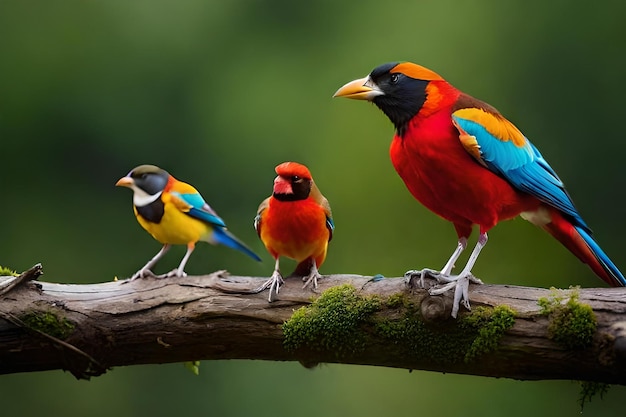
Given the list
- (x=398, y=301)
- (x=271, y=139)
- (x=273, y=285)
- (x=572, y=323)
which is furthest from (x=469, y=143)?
(x=271, y=139)

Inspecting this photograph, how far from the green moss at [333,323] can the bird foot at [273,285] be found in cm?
12

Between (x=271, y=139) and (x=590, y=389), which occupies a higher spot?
(x=271, y=139)

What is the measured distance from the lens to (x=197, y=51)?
21.4ft

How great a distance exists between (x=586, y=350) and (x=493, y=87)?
141 inches

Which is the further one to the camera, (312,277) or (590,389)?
(312,277)

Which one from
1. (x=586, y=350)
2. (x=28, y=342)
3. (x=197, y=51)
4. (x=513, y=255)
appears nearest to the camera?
(x=586, y=350)

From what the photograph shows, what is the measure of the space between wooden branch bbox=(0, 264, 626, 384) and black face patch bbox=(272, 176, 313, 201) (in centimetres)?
31

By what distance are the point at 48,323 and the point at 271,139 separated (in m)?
3.43

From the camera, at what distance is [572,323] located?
2.62 metres

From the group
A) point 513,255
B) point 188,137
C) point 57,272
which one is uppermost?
point 188,137

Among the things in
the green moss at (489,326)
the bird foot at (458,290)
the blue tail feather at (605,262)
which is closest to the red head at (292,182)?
the bird foot at (458,290)

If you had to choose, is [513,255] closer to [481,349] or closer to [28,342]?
[481,349]

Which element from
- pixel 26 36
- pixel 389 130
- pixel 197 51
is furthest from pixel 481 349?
pixel 26 36

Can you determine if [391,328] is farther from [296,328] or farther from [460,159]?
[460,159]
